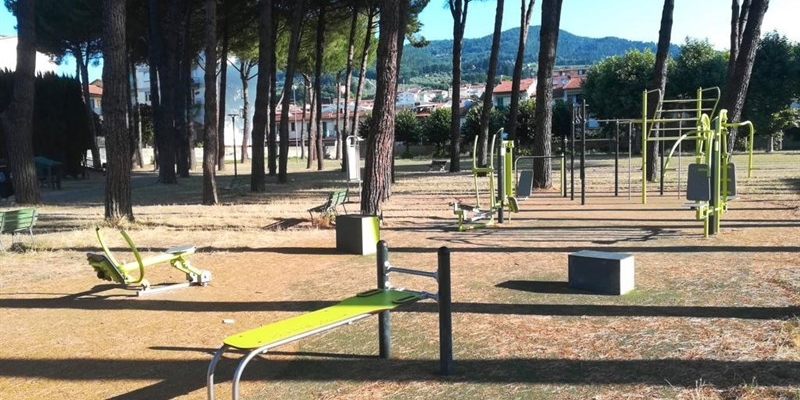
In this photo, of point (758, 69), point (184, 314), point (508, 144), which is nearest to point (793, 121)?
point (758, 69)

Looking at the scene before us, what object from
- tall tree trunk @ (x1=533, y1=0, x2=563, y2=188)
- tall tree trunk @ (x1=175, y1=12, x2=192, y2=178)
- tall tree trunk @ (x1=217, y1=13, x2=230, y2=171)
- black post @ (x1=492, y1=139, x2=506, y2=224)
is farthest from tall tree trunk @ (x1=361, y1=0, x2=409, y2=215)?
tall tree trunk @ (x1=217, y1=13, x2=230, y2=171)

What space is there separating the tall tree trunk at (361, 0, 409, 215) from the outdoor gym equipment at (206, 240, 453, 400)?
689cm

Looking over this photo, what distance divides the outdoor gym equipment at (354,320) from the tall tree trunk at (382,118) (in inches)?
271

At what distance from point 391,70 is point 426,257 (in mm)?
4524

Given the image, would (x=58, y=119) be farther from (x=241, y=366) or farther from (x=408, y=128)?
(x=408, y=128)

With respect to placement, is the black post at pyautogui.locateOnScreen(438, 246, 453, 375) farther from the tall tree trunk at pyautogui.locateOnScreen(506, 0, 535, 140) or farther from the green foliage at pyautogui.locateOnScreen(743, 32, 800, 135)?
the green foliage at pyautogui.locateOnScreen(743, 32, 800, 135)

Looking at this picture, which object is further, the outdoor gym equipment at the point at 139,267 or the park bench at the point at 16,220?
the park bench at the point at 16,220

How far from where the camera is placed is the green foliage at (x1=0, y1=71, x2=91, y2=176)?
1165 inches

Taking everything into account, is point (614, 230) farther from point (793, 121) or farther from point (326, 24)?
point (793, 121)

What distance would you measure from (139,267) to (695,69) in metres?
46.1

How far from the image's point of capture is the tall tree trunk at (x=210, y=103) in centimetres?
1588

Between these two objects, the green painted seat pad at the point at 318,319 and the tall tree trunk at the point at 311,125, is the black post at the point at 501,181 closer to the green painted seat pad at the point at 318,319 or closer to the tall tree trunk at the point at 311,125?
the green painted seat pad at the point at 318,319

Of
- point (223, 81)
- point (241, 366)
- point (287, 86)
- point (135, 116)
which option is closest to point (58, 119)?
point (223, 81)

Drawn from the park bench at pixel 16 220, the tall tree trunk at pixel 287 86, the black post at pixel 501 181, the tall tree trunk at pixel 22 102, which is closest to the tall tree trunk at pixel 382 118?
the black post at pixel 501 181
